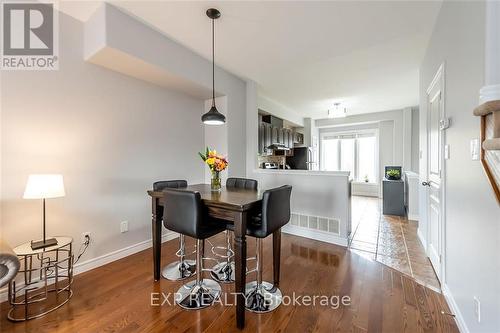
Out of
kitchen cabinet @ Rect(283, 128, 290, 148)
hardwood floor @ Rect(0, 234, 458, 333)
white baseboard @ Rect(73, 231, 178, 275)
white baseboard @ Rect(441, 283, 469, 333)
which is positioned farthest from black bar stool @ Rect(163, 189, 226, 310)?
kitchen cabinet @ Rect(283, 128, 290, 148)

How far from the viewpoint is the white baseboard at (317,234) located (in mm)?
3193

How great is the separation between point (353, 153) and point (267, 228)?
6831mm

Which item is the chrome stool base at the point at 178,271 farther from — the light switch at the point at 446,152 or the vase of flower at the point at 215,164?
the light switch at the point at 446,152

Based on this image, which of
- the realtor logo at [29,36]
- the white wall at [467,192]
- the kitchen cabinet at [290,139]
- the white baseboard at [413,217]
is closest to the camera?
the white wall at [467,192]

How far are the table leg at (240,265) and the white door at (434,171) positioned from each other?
198 cm

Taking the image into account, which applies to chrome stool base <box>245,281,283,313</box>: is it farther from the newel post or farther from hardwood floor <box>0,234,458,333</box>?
the newel post

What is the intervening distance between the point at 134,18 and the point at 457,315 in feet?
12.9

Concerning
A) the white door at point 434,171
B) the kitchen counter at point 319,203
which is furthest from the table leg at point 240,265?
the white door at point 434,171

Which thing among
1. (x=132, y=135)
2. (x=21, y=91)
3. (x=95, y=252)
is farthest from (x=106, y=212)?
(x=21, y=91)

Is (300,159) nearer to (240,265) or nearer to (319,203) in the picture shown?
(319,203)

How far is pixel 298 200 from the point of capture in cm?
359

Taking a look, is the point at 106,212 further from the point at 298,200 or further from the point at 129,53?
the point at 298,200

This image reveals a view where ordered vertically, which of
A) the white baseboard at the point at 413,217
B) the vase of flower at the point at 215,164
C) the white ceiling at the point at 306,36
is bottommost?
the white baseboard at the point at 413,217

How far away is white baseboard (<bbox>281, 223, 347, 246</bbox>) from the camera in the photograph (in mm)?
3193
